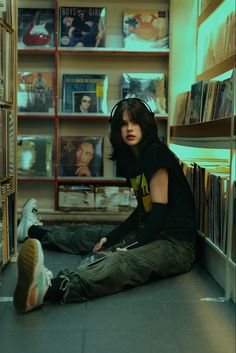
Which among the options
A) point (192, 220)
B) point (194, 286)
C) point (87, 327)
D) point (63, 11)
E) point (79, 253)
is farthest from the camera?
point (63, 11)

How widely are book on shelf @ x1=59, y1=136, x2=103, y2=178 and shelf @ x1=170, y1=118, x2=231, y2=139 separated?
2.37 feet

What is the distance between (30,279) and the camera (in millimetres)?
1625

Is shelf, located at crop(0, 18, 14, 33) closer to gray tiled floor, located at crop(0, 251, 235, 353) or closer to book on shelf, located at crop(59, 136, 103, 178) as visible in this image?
gray tiled floor, located at crop(0, 251, 235, 353)

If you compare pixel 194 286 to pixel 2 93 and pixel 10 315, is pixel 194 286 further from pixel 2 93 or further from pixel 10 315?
pixel 2 93

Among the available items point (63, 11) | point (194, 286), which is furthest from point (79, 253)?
point (63, 11)

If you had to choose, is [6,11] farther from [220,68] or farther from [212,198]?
[212,198]

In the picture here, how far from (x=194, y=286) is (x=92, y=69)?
2072mm

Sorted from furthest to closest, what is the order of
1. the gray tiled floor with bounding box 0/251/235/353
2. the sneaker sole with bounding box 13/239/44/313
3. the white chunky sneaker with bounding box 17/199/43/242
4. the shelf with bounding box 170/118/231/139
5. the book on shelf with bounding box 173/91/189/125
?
the book on shelf with bounding box 173/91/189/125
the white chunky sneaker with bounding box 17/199/43/242
the shelf with bounding box 170/118/231/139
the sneaker sole with bounding box 13/239/44/313
the gray tiled floor with bounding box 0/251/235/353

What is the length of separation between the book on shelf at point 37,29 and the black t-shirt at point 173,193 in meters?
1.64

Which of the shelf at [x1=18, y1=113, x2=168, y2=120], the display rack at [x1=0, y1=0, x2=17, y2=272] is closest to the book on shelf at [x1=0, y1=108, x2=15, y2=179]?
the display rack at [x1=0, y1=0, x2=17, y2=272]

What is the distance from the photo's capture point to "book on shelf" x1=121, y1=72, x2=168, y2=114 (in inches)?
136

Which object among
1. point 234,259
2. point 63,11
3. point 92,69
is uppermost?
point 63,11

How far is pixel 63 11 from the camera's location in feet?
11.3

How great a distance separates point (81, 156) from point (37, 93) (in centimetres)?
56
